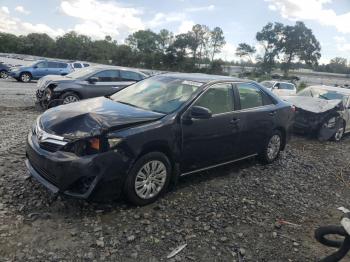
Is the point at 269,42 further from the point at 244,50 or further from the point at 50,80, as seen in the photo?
the point at 50,80

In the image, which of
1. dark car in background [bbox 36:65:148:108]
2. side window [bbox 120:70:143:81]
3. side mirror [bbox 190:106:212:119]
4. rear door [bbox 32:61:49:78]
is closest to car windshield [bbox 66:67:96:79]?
dark car in background [bbox 36:65:148:108]

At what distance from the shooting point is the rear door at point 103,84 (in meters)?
10.8

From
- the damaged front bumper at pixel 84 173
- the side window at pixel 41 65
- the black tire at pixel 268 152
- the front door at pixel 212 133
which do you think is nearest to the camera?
the damaged front bumper at pixel 84 173

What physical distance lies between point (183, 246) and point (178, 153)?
136 cm

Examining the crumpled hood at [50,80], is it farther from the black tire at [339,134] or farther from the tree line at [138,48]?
the tree line at [138,48]

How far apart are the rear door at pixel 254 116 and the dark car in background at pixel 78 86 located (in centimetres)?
474

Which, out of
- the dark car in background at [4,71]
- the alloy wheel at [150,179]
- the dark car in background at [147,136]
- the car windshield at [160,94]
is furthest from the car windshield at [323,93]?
the dark car in background at [4,71]

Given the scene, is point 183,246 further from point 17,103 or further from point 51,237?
point 17,103

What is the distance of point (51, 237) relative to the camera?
363cm

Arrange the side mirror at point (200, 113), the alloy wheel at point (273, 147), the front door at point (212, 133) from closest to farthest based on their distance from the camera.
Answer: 1. the side mirror at point (200, 113)
2. the front door at point (212, 133)
3. the alloy wheel at point (273, 147)

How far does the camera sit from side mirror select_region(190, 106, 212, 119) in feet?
15.7

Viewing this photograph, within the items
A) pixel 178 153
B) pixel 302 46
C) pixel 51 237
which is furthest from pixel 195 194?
pixel 302 46

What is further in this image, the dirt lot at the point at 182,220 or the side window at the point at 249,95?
the side window at the point at 249,95

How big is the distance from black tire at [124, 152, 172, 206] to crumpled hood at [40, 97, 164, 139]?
1.49 ft
